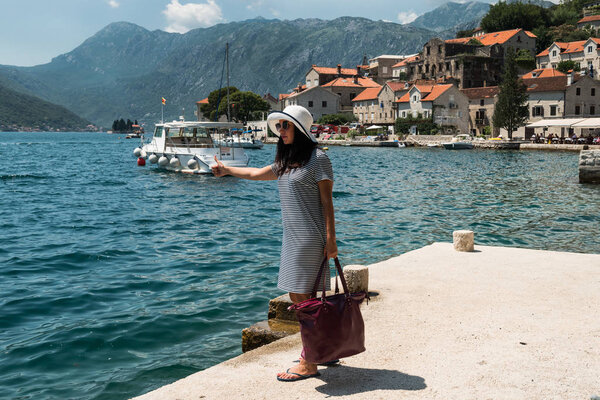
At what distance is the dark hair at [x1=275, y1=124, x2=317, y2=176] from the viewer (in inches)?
183

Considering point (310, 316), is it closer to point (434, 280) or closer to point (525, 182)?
point (434, 280)

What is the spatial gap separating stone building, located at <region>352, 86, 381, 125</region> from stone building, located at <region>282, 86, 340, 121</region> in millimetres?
4637

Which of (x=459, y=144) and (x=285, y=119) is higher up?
(x=459, y=144)

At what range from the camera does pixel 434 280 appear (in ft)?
26.3

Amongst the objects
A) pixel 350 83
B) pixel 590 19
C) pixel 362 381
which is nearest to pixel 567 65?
pixel 590 19

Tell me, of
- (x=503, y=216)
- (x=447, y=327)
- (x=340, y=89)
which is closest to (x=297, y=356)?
(x=447, y=327)

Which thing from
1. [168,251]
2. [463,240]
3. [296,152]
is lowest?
[168,251]

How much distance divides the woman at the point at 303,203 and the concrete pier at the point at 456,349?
1.48 feet

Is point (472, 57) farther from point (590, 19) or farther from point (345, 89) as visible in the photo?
point (590, 19)

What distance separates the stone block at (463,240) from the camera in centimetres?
1006

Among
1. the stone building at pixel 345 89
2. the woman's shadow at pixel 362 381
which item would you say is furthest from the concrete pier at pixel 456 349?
the stone building at pixel 345 89

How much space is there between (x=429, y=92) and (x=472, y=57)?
47.8ft

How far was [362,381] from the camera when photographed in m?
4.67

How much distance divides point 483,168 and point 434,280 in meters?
35.3
